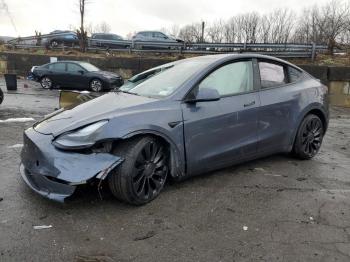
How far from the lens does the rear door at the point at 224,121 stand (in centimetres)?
413

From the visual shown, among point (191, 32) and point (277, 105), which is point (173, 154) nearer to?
point (277, 105)

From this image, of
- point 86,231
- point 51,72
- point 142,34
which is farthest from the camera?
point 142,34

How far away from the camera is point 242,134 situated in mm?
4574

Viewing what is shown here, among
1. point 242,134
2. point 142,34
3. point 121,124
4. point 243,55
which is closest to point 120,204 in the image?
point 121,124

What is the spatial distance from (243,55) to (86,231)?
9.68 feet

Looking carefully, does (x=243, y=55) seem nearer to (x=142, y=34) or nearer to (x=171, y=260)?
(x=171, y=260)

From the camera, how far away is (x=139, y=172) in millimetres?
3729

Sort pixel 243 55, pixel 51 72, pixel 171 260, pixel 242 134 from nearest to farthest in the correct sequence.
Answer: pixel 171 260 → pixel 242 134 → pixel 243 55 → pixel 51 72

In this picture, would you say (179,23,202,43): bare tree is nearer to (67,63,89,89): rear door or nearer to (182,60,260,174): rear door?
(67,63,89,89): rear door

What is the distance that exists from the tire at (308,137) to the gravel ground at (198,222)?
550mm

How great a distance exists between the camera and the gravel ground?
9.85ft

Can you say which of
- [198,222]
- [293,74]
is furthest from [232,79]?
[198,222]

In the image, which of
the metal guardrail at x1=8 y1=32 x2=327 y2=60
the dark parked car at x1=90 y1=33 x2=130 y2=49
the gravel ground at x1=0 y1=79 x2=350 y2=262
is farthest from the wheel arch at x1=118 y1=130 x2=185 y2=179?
the dark parked car at x1=90 y1=33 x2=130 y2=49

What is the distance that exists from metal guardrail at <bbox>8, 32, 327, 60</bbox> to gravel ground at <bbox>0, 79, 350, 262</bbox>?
49.9ft
